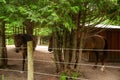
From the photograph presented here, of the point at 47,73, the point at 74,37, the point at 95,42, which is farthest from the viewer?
the point at 95,42

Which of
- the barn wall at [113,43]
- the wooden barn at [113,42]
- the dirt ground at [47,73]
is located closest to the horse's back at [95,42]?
the dirt ground at [47,73]

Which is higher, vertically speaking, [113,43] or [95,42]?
[95,42]

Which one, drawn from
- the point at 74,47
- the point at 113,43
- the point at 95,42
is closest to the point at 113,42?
the point at 113,43

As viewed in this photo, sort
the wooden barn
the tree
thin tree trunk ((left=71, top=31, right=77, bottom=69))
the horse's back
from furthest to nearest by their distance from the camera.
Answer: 1. the wooden barn
2. the horse's back
3. thin tree trunk ((left=71, top=31, right=77, bottom=69))
4. the tree

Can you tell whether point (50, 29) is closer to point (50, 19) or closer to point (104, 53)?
point (50, 19)

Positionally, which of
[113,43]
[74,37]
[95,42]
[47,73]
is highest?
[74,37]

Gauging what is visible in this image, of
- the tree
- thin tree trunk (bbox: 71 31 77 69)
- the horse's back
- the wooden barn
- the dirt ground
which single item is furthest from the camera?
the wooden barn

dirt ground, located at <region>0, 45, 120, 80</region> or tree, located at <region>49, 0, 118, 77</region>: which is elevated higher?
tree, located at <region>49, 0, 118, 77</region>

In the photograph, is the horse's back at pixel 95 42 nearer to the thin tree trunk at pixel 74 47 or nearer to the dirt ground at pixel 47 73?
the dirt ground at pixel 47 73

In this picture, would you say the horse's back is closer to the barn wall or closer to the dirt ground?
the dirt ground

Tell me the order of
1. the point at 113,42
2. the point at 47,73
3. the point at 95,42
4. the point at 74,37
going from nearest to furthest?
the point at 74,37, the point at 47,73, the point at 95,42, the point at 113,42

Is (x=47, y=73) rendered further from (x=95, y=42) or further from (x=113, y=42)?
(x=113, y=42)

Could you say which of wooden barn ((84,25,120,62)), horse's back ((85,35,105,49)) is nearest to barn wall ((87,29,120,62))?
wooden barn ((84,25,120,62))

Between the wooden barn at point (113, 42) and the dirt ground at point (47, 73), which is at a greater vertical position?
the wooden barn at point (113, 42)
